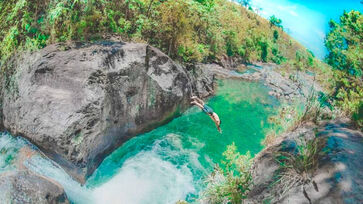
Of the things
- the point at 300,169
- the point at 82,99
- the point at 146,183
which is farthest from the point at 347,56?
the point at 82,99

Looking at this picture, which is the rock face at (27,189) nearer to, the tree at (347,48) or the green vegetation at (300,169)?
the green vegetation at (300,169)

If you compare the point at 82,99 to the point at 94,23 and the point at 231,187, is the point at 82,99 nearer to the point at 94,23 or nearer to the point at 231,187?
the point at 94,23

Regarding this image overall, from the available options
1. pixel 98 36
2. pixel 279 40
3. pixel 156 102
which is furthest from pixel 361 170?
pixel 279 40

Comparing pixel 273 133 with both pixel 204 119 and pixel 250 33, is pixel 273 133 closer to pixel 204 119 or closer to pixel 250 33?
pixel 204 119

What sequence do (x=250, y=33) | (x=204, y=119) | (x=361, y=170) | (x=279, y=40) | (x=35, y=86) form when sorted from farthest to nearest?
1. (x=279, y=40)
2. (x=250, y=33)
3. (x=204, y=119)
4. (x=35, y=86)
5. (x=361, y=170)

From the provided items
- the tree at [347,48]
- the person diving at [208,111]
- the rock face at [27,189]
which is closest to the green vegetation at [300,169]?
the rock face at [27,189]

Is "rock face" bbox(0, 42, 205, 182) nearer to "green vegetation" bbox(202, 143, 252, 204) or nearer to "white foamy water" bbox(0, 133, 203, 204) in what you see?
"white foamy water" bbox(0, 133, 203, 204)

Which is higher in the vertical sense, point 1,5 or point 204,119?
point 1,5

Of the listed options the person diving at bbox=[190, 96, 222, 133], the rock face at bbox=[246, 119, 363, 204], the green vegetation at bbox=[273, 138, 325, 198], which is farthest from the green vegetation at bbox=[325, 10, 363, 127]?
the green vegetation at bbox=[273, 138, 325, 198]
